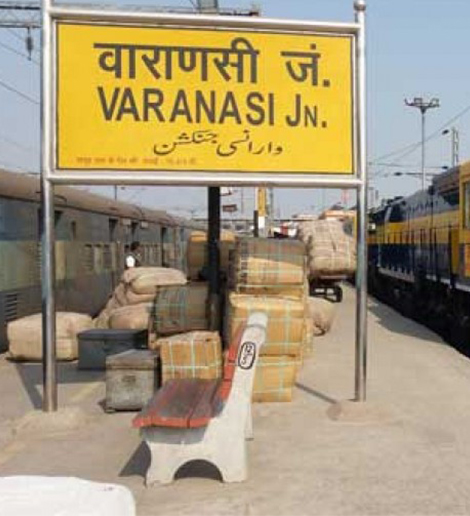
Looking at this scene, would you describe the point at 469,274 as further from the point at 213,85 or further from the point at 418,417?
the point at 213,85

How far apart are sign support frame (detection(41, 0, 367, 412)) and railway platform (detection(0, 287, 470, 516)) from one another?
23.5 inches

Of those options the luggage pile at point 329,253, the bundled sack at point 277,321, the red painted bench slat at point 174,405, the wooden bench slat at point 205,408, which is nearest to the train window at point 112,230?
the luggage pile at point 329,253

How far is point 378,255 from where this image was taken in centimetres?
2961

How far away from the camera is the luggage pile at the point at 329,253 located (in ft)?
71.1

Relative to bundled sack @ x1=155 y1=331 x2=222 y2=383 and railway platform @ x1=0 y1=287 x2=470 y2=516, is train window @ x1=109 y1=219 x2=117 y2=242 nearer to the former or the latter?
railway platform @ x1=0 y1=287 x2=470 y2=516

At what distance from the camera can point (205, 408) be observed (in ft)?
18.1

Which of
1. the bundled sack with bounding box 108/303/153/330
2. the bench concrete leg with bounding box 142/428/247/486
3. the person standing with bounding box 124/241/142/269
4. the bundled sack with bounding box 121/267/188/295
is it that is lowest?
the bench concrete leg with bounding box 142/428/247/486

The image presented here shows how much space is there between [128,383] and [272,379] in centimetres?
144

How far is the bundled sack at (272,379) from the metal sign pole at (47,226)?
6.63 feet

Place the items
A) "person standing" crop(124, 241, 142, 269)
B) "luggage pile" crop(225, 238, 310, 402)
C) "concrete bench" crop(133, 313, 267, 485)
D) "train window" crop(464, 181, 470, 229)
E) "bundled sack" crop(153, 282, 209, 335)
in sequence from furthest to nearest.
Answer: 1. "person standing" crop(124, 241, 142, 269)
2. "train window" crop(464, 181, 470, 229)
3. "bundled sack" crop(153, 282, 209, 335)
4. "luggage pile" crop(225, 238, 310, 402)
5. "concrete bench" crop(133, 313, 267, 485)

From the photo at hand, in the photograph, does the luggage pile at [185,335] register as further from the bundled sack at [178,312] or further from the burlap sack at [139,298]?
the burlap sack at [139,298]

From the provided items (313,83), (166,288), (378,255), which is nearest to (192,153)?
(313,83)

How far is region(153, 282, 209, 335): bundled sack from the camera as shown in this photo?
924cm

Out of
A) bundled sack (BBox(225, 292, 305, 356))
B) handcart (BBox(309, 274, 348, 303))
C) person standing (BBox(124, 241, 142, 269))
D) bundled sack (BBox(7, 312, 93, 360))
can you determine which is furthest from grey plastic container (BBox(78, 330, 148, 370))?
handcart (BBox(309, 274, 348, 303))
